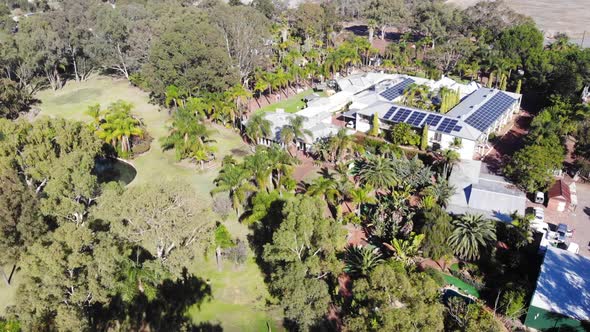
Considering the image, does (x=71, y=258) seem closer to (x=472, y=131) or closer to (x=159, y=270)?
(x=159, y=270)

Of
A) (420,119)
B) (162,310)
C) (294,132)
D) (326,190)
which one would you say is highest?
(420,119)

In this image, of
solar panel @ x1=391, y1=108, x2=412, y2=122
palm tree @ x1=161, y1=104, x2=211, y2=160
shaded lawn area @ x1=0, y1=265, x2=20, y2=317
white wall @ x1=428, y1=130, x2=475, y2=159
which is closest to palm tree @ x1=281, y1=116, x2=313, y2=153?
palm tree @ x1=161, y1=104, x2=211, y2=160

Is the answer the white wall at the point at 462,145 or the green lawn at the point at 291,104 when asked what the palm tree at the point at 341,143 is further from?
the green lawn at the point at 291,104

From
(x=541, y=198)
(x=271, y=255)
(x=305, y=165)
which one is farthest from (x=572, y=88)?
(x=271, y=255)

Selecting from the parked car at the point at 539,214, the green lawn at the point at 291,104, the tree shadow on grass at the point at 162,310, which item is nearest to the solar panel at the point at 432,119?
the parked car at the point at 539,214

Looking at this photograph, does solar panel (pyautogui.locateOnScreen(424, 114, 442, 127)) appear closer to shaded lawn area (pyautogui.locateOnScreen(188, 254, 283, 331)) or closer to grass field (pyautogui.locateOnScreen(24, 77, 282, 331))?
grass field (pyautogui.locateOnScreen(24, 77, 282, 331))

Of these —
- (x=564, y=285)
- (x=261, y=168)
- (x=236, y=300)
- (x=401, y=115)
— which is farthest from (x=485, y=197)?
(x=236, y=300)

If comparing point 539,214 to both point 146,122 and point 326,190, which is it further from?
point 146,122
